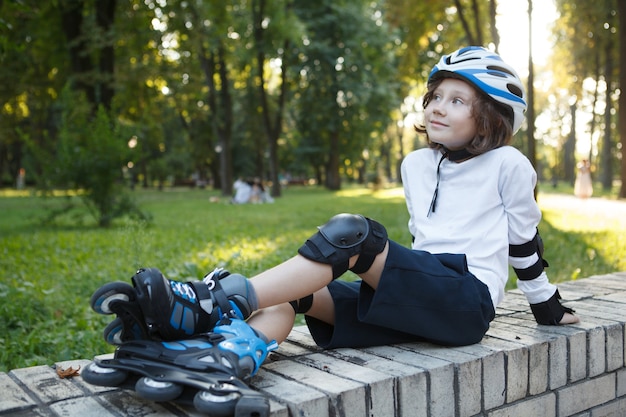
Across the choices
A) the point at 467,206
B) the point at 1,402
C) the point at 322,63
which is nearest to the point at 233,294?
the point at 1,402

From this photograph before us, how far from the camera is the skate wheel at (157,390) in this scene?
1.65 metres

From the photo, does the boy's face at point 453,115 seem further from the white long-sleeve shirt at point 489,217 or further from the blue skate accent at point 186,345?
the blue skate accent at point 186,345

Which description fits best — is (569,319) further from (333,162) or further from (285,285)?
(333,162)

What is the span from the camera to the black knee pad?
2141 millimetres

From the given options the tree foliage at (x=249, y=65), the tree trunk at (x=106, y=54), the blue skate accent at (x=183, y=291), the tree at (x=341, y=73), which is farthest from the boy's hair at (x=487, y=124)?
the tree at (x=341, y=73)

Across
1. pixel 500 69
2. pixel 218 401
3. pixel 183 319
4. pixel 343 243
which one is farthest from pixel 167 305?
pixel 500 69

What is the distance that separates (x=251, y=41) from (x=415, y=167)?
20.5 m

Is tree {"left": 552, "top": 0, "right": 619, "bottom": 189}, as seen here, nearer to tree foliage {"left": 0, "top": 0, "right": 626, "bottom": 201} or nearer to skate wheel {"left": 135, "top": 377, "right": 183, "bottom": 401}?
tree foliage {"left": 0, "top": 0, "right": 626, "bottom": 201}

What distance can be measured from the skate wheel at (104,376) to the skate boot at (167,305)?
0.11 metres

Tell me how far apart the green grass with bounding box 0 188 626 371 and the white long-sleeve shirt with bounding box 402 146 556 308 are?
1727 millimetres

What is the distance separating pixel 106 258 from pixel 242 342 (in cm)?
554

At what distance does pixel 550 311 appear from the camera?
8.53 feet

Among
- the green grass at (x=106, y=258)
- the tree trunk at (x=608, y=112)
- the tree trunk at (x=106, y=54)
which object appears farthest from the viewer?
the tree trunk at (x=608, y=112)

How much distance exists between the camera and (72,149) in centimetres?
1073
